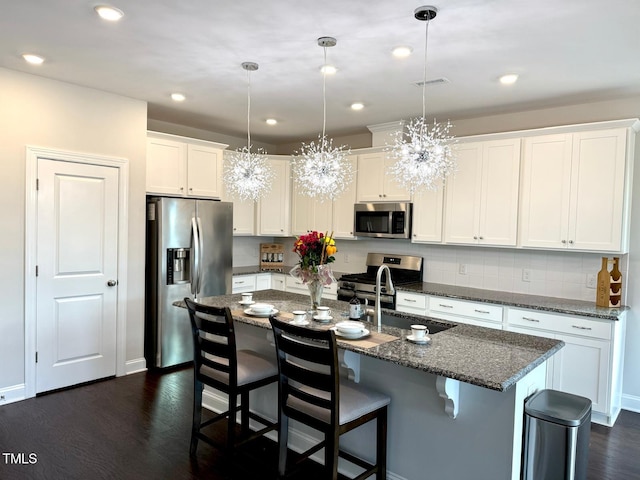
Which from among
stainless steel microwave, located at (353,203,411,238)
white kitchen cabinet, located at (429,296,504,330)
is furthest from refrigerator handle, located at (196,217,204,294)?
white kitchen cabinet, located at (429,296,504,330)

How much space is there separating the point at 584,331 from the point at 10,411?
4.56m

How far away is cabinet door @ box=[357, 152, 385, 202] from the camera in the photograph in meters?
5.07

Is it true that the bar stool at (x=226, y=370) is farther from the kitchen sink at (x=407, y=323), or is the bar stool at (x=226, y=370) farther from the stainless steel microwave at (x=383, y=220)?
the stainless steel microwave at (x=383, y=220)

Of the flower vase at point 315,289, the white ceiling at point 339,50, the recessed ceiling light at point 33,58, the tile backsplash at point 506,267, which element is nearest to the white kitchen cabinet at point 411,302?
the tile backsplash at point 506,267

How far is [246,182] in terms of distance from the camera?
3721mm

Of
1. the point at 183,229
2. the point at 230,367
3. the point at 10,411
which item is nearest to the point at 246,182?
the point at 183,229

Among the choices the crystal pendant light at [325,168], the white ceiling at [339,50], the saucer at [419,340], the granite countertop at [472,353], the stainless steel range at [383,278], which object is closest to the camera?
the granite countertop at [472,353]

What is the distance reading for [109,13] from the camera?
2465 millimetres

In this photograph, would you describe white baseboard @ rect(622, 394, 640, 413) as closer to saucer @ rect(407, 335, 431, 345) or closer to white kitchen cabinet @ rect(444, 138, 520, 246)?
white kitchen cabinet @ rect(444, 138, 520, 246)

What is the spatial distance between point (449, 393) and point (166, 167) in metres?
3.74

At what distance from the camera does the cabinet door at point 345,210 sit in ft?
17.5

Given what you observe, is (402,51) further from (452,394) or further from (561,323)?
(561,323)

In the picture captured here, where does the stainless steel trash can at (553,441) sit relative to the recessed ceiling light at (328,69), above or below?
below

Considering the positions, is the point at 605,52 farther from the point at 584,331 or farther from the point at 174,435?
the point at 174,435
